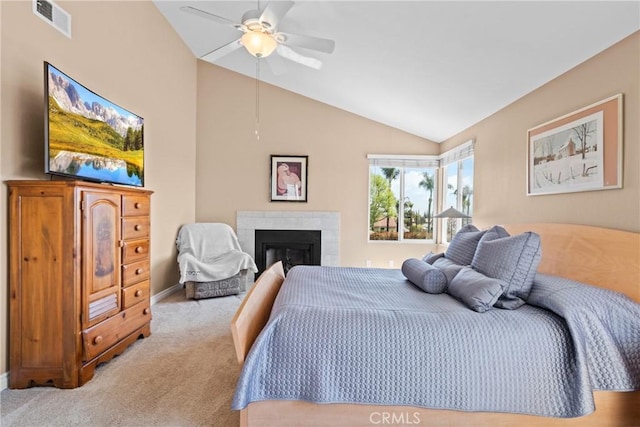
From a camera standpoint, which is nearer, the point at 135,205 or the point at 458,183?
the point at 135,205

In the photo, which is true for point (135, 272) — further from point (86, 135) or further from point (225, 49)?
point (225, 49)

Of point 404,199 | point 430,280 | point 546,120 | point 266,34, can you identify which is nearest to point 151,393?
point 430,280

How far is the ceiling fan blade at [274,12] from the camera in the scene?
7.06ft

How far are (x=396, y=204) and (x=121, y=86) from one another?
4.00 metres

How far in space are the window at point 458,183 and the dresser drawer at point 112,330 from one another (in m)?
3.68

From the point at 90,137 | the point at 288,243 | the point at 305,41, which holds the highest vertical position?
the point at 305,41

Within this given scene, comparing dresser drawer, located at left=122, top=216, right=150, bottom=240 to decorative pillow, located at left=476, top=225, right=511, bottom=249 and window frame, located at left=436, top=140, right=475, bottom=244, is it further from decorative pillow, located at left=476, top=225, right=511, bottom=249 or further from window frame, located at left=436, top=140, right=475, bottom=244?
window frame, located at left=436, top=140, right=475, bottom=244

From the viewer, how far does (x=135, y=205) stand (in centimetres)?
258

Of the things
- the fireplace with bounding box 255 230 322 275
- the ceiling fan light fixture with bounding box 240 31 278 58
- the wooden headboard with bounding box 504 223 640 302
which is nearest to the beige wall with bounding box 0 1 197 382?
the fireplace with bounding box 255 230 322 275

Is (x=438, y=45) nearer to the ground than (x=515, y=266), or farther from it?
farther from it

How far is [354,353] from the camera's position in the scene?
145 centimetres

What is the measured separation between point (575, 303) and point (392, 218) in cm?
370

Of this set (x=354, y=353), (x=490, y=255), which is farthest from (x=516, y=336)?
(x=354, y=353)

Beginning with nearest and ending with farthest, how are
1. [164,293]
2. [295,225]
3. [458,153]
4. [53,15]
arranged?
[53,15] → [164,293] → [458,153] → [295,225]
